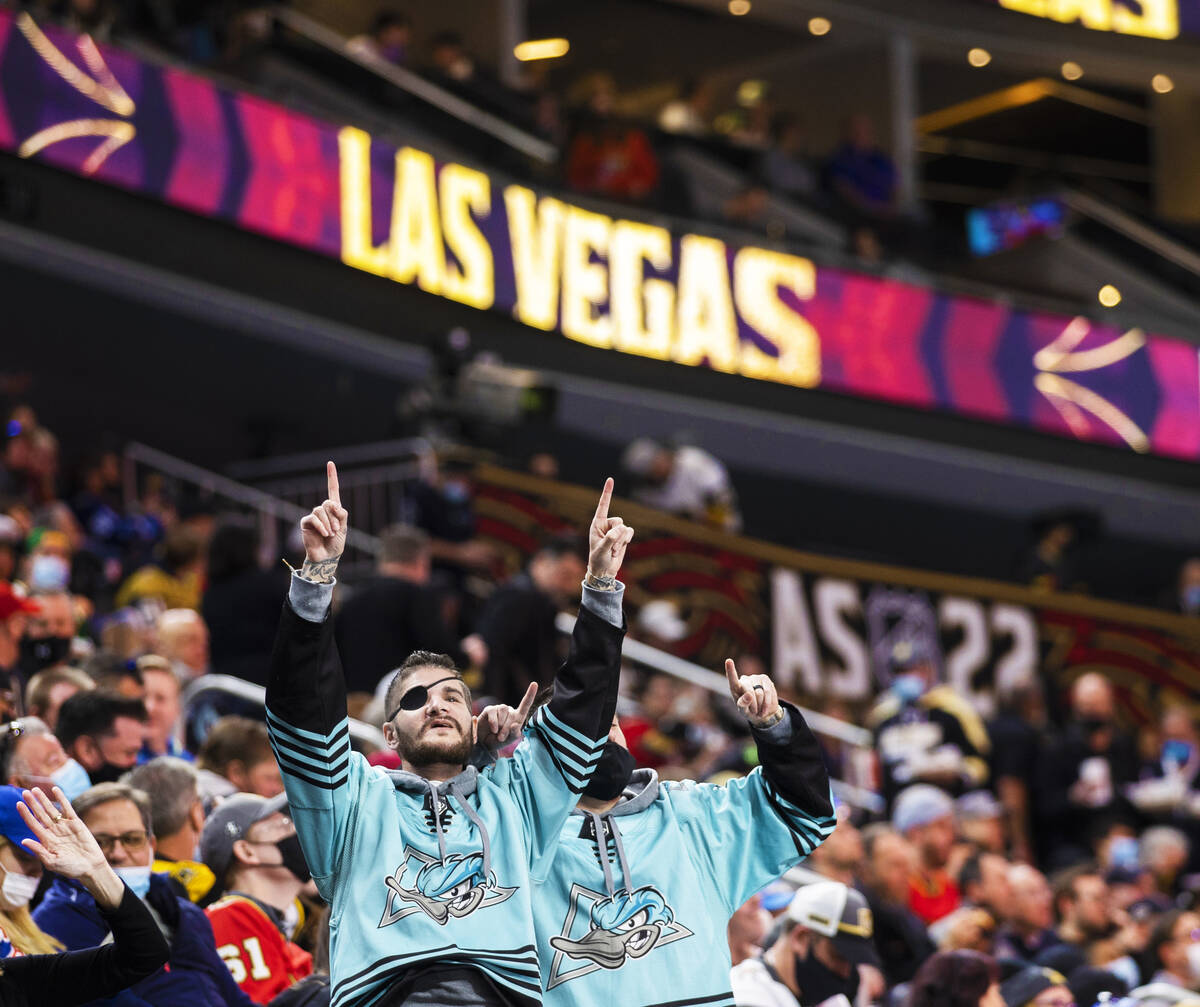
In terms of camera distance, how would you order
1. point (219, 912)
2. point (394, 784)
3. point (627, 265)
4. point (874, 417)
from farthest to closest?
point (874, 417) < point (627, 265) < point (219, 912) < point (394, 784)

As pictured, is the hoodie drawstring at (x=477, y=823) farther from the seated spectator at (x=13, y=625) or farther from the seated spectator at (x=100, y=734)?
the seated spectator at (x=13, y=625)

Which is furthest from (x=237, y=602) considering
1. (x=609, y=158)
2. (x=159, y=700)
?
(x=609, y=158)

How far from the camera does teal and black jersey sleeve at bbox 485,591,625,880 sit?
13.3 ft

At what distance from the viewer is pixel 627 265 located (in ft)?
51.6

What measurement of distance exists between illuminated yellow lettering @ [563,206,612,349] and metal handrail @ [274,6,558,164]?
0.64 m

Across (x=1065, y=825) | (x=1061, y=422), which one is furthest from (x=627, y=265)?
(x=1065, y=825)

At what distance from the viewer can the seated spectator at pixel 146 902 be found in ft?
14.0

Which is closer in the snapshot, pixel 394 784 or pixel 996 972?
pixel 394 784

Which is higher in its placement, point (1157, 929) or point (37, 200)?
point (37, 200)

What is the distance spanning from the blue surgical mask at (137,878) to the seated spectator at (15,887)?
19 cm

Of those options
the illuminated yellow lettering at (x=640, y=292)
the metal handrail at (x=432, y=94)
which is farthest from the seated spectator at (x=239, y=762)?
the illuminated yellow lettering at (x=640, y=292)

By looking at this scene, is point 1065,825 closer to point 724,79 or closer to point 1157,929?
point 1157,929

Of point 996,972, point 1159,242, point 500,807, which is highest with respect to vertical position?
point 1159,242

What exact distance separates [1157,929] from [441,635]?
3075mm
